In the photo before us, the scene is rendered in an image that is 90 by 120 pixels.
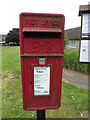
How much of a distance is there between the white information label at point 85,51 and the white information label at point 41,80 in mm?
998

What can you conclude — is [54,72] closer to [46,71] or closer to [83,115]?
[46,71]

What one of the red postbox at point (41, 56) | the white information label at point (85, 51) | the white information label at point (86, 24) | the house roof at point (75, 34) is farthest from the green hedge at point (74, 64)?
the house roof at point (75, 34)

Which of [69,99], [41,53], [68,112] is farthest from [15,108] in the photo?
[41,53]

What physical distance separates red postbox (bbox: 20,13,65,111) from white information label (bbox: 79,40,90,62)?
0.78m

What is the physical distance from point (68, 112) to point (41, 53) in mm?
1958

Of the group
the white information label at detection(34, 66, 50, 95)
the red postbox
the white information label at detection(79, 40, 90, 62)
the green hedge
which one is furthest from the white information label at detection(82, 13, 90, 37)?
the green hedge

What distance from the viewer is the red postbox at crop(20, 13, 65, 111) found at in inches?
68.9

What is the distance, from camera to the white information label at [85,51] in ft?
7.75

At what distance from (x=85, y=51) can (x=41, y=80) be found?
1.22 meters

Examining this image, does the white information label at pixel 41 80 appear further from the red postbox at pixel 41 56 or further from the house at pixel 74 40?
the house at pixel 74 40

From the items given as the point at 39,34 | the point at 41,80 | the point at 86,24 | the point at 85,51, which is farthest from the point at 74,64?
the point at 39,34

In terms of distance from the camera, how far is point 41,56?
1.81m

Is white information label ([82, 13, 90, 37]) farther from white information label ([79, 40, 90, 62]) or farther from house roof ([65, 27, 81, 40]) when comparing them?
house roof ([65, 27, 81, 40])

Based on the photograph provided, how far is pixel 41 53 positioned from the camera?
181 cm
